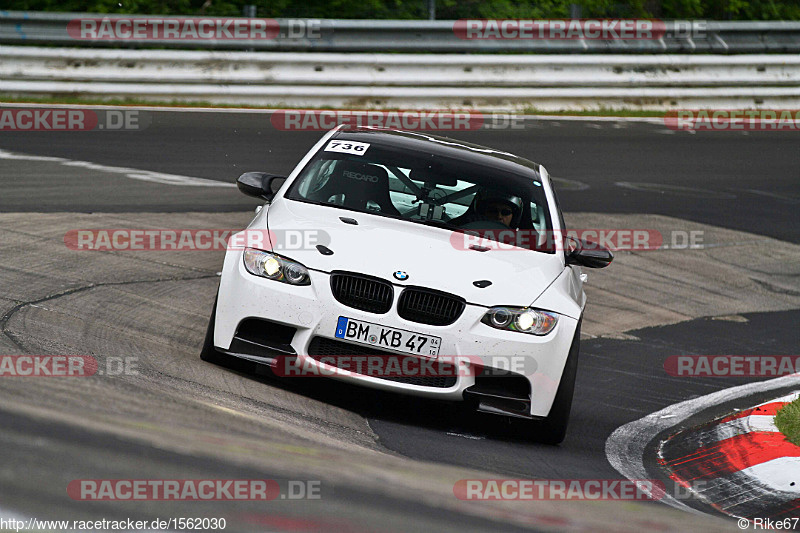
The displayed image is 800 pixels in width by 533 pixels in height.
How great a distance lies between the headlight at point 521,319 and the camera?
18.8ft

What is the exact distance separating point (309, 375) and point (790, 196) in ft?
35.5

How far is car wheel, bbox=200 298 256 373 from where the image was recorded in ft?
19.6

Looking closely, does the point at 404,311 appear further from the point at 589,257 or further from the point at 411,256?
the point at 589,257

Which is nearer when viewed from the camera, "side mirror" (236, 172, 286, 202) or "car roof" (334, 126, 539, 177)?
"side mirror" (236, 172, 286, 202)

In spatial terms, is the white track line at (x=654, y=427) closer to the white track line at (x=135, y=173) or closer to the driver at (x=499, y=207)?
the driver at (x=499, y=207)

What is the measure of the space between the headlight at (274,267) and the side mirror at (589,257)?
5.82ft

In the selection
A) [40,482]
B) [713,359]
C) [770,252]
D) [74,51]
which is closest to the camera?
[40,482]

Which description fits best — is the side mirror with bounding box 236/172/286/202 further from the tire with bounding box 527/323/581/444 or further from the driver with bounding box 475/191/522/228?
the tire with bounding box 527/323/581/444

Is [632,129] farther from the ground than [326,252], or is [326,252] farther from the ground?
[326,252]

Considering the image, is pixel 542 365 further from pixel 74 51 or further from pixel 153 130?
pixel 74 51

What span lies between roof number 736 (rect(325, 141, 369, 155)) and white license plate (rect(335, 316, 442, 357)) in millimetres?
1759

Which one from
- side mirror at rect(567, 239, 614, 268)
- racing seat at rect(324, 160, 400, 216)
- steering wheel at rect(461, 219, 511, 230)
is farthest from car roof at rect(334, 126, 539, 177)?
side mirror at rect(567, 239, 614, 268)

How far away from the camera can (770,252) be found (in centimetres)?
1201

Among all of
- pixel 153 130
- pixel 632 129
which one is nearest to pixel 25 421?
pixel 153 130
